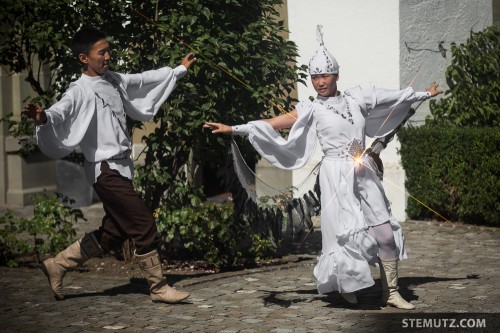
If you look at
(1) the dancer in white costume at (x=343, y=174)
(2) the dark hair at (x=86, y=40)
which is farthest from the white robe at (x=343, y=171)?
(2) the dark hair at (x=86, y=40)

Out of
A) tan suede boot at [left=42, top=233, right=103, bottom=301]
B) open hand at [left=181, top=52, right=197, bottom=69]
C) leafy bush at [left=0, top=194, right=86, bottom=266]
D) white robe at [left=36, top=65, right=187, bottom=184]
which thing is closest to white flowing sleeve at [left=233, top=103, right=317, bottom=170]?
open hand at [left=181, top=52, right=197, bottom=69]

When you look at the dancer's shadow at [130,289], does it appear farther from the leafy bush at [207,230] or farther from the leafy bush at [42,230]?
the leafy bush at [42,230]

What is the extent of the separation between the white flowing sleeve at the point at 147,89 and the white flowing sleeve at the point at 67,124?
415 millimetres

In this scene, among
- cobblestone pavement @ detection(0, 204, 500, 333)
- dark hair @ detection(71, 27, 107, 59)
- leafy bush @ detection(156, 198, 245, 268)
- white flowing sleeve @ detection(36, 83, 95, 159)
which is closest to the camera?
cobblestone pavement @ detection(0, 204, 500, 333)

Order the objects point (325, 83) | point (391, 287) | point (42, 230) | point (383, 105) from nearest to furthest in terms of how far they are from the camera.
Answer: point (391, 287) < point (325, 83) < point (383, 105) < point (42, 230)

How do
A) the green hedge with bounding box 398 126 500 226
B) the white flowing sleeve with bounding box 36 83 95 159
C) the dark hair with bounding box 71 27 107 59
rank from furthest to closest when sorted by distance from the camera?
1. the green hedge with bounding box 398 126 500 226
2. the dark hair with bounding box 71 27 107 59
3. the white flowing sleeve with bounding box 36 83 95 159

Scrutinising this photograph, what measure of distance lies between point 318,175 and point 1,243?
11.7 feet

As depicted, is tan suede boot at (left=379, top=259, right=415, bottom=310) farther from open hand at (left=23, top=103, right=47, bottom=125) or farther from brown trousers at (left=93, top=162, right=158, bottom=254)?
open hand at (left=23, top=103, right=47, bottom=125)

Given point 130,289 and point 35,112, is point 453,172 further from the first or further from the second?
point 35,112

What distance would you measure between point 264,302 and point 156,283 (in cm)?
83

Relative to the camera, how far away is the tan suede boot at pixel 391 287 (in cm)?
781

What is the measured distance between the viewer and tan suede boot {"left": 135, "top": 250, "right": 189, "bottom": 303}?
8180 millimetres

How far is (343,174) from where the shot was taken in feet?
26.2

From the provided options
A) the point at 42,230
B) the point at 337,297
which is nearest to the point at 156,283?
the point at 337,297
